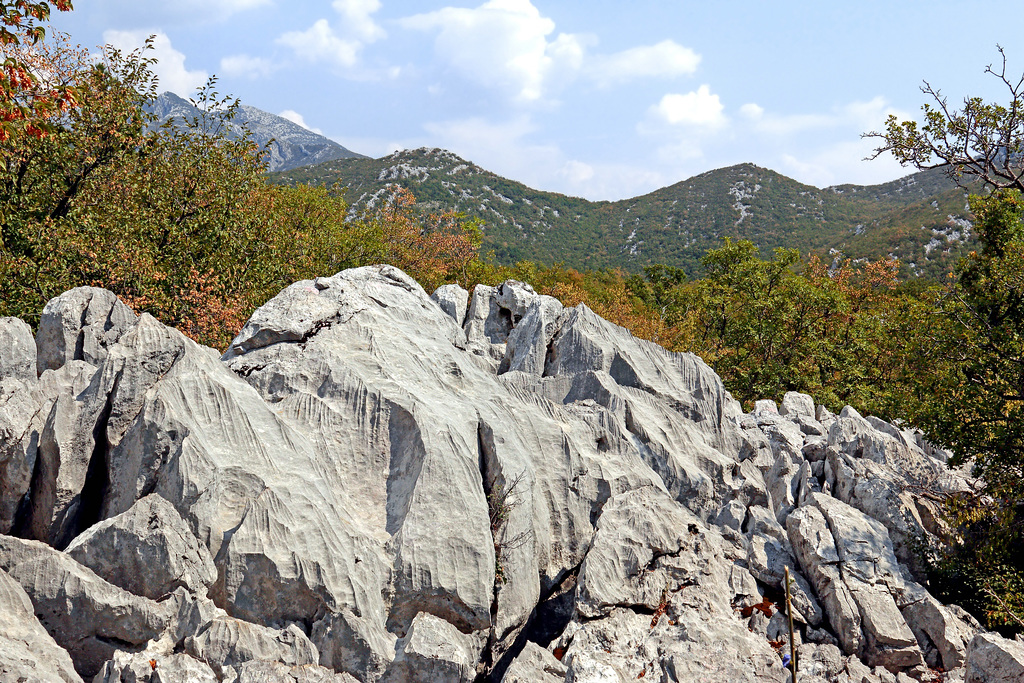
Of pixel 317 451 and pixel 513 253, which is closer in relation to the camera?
pixel 317 451

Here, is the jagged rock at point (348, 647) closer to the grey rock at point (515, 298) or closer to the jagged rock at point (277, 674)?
the jagged rock at point (277, 674)

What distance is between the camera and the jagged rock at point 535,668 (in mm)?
10859

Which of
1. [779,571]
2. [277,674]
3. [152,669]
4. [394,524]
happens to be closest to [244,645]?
[277,674]

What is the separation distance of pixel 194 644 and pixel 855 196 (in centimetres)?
20526

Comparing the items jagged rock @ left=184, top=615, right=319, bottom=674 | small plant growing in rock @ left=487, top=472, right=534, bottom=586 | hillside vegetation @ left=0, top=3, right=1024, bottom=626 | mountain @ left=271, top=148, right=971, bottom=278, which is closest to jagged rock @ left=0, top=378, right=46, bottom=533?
Answer: jagged rock @ left=184, top=615, right=319, bottom=674

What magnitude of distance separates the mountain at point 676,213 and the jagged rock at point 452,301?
75.4 m

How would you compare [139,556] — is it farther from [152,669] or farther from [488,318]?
[488,318]

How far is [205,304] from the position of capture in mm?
23516

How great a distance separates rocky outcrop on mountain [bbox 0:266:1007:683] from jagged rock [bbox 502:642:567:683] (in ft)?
0.33

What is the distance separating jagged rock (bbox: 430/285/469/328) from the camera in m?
28.5

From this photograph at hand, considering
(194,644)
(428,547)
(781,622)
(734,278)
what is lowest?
(781,622)

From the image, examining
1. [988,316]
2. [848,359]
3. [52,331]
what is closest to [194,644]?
[52,331]

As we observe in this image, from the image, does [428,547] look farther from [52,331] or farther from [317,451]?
[52,331]

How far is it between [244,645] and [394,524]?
3.43m
